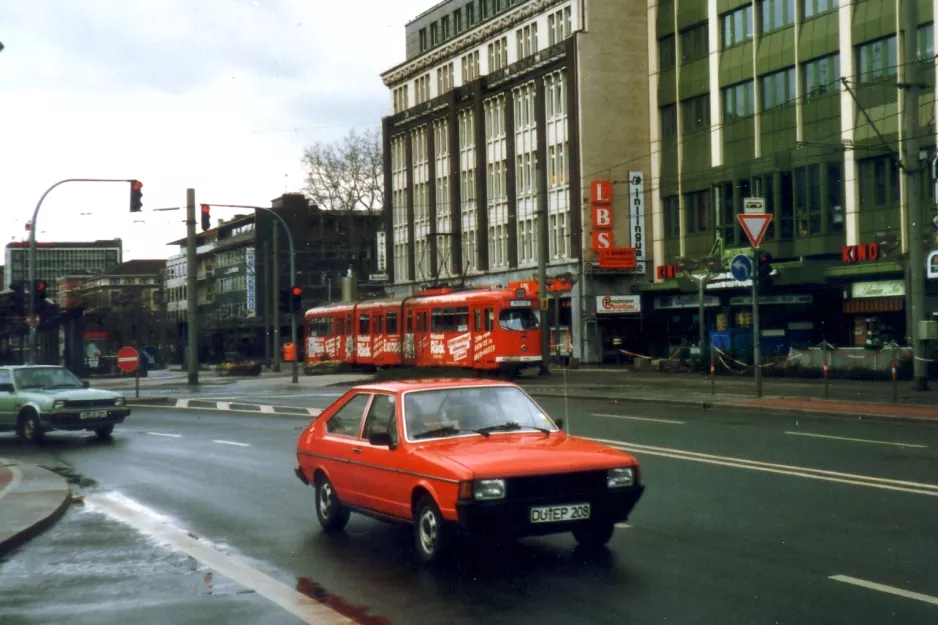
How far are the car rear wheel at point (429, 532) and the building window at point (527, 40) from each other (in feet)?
191

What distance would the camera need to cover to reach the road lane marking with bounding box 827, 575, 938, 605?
23.4 ft

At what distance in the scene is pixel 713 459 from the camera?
15.1m

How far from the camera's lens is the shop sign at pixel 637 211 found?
59344 mm

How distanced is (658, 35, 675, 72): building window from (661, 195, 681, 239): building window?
6622 millimetres

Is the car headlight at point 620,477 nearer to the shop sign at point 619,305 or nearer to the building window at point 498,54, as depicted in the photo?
the shop sign at point 619,305

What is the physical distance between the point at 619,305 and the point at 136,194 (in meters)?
30.2

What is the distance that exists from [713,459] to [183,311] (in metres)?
133

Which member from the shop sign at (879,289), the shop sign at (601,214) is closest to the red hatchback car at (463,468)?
the shop sign at (879,289)

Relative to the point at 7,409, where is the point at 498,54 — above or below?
above

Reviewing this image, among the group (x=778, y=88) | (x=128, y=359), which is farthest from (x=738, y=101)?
(x=128, y=359)

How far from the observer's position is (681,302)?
56156 millimetres

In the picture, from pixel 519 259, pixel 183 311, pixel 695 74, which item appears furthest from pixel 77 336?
pixel 183 311

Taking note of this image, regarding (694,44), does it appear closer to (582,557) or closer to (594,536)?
(594,536)

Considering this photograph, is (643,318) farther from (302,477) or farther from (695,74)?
(302,477)
